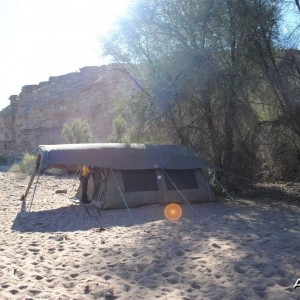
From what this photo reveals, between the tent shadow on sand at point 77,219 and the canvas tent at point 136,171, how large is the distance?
0.45 metres

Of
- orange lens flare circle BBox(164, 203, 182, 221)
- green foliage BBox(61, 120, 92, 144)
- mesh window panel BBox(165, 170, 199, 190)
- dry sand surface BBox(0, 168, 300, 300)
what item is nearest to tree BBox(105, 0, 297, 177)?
mesh window panel BBox(165, 170, 199, 190)

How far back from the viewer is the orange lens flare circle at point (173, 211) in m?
9.93

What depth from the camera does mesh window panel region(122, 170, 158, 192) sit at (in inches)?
461

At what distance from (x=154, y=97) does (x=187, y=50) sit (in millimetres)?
1880

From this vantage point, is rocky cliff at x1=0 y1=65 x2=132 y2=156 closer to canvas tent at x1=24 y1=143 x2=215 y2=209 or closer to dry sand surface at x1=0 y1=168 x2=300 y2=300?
canvas tent at x1=24 y1=143 x2=215 y2=209

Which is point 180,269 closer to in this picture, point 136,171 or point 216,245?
point 216,245

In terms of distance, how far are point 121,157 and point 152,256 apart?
581cm

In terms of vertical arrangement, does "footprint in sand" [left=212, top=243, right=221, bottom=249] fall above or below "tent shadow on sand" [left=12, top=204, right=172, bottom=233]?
above

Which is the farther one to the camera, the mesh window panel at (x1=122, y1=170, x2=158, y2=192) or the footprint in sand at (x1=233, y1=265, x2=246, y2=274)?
the mesh window panel at (x1=122, y1=170, x2=158, y2=192)

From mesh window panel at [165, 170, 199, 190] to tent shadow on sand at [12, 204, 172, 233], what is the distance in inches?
34.8

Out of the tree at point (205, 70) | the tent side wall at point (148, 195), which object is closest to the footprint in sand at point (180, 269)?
the tent side wall at point (148, 195)

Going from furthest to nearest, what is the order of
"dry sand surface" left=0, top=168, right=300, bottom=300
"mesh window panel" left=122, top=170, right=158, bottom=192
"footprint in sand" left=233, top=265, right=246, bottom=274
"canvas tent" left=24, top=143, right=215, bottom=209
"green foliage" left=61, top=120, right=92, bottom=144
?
"green foliage" left=61, top=120, right=92, bottom=144
"mesh window panel" left=122, top=170, right=158, bottom=192
"canvas tent" left=24, top=143, right=215, bottom=209
"footprint in sand" left=233, top=265, right=246, bottom=274
"dry sand surface" left=0, top=168, right=300, bottom=300

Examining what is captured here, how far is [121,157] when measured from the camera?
1166 centimetres

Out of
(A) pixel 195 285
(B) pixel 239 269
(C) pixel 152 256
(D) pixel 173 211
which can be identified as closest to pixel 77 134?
(D) pixel 173 211
